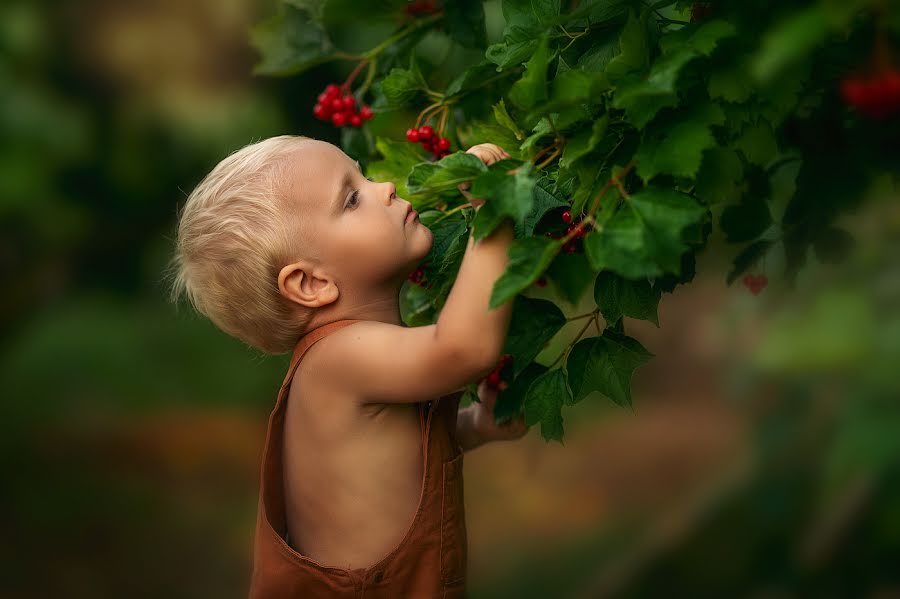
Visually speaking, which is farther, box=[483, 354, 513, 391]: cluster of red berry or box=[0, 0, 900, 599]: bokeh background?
box=[0, 0, 900, 599]: bokeh background

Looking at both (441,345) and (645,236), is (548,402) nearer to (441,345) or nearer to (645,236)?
(441,345)

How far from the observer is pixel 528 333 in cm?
91

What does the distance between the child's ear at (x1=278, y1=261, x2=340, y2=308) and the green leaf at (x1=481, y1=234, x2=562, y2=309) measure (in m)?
0.28

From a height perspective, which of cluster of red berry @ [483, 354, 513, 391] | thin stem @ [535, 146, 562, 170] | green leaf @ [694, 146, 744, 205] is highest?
green leaf @ [694, 146, 744, 205]

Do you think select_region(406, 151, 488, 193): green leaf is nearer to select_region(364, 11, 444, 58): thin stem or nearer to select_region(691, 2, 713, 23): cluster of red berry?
select_region(691, 2, 713, 23): cluster of red berry

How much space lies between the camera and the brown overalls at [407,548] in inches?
37.8

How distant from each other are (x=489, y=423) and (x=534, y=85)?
46 centimetres

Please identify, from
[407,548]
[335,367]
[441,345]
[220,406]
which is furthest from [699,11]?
[220,406]

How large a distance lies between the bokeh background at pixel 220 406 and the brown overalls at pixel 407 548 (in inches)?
59.7

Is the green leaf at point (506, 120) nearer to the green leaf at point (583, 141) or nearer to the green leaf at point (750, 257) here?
the green leaf at point (583, 141)

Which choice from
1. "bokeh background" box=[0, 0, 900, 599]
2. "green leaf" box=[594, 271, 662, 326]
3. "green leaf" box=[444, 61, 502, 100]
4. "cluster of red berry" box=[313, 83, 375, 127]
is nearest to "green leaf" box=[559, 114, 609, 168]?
"green leaf" box=[594, 271, 662, 326]

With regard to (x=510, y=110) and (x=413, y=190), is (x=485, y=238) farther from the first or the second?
(x=510, y=110)

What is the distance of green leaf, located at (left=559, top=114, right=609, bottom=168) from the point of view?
749mm

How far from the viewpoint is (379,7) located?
1.07 meters
